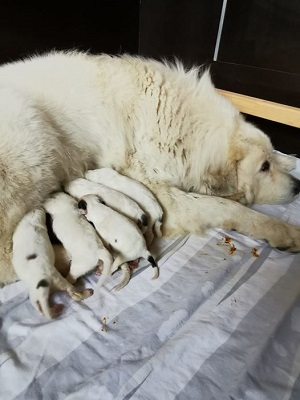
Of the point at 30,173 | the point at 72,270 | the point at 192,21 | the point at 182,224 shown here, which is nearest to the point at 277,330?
the point at 182,224

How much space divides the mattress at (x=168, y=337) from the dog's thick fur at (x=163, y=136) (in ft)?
0.84

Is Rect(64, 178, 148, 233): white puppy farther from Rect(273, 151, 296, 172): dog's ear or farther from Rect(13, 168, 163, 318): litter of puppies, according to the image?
Rect(273, 151, 296, 172): dog's ear

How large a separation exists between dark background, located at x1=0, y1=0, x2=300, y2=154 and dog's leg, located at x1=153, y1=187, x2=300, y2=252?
146 cm

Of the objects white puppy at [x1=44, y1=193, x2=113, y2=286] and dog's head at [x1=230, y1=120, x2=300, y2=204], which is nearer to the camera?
white puppy at [x1=44, y1=193, x2=113, y2=286]

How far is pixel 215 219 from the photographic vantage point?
58.6 inches

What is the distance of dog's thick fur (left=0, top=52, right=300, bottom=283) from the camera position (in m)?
1.47

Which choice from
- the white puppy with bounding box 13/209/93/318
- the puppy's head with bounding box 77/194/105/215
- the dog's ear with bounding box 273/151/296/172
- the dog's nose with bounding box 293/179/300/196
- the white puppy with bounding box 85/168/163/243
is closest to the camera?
the white puppy with bounding box 13/209/93/318

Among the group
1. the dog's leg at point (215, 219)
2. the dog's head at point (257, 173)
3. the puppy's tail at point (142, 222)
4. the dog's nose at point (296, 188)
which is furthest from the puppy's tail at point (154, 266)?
the dog's nose at point (296, 188)

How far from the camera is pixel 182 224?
1.47 metres

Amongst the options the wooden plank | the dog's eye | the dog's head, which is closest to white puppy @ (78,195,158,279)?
the dog's head

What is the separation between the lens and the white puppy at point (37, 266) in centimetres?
101

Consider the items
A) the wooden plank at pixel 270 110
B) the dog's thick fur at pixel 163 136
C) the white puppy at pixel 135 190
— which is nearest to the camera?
the white puppy at pixel 135 190

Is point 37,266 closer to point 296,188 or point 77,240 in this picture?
point 77,240

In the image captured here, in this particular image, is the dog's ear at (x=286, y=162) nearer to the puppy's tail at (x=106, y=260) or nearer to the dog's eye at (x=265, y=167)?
the dog's eye at (x=265, y=167)
